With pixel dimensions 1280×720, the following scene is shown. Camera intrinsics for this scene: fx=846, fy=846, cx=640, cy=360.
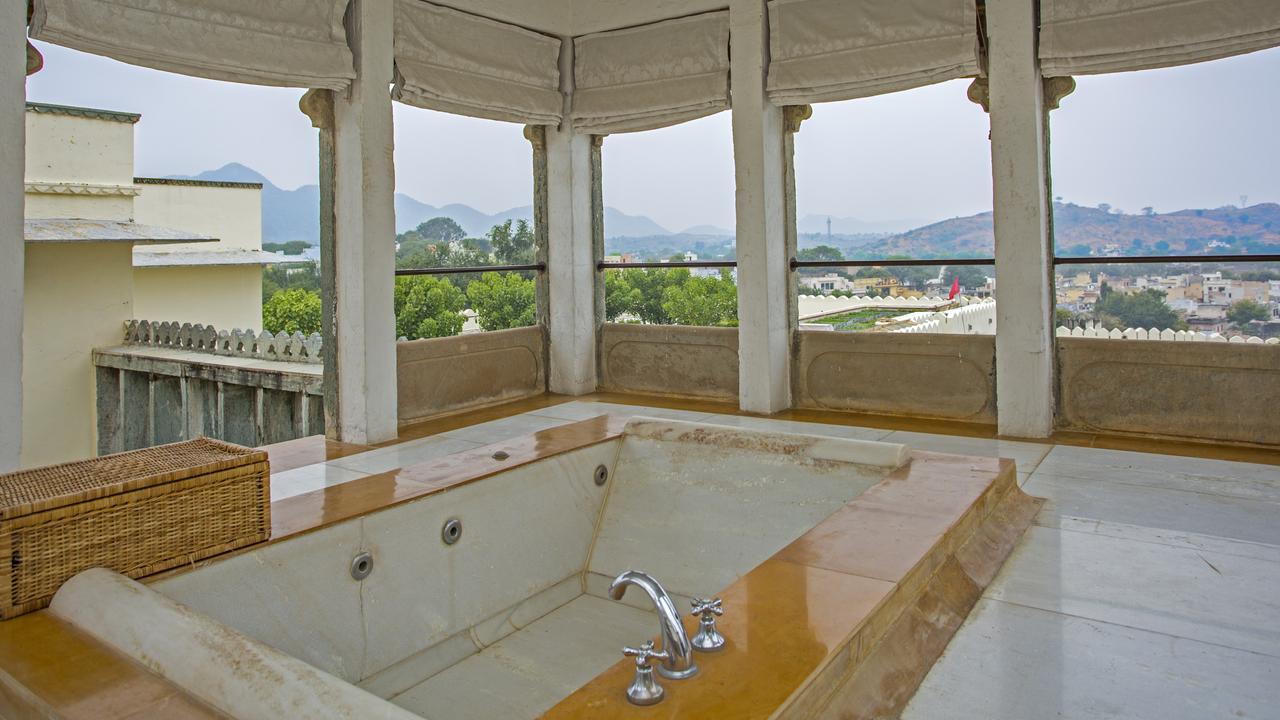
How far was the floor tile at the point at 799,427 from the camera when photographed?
17.3 ft

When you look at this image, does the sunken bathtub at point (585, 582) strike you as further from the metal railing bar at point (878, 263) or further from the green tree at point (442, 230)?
the green tree at point (442, 230)

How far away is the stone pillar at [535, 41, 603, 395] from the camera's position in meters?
6.95

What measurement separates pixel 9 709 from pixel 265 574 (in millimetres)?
948

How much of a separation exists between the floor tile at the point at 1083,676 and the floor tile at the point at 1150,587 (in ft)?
0.38

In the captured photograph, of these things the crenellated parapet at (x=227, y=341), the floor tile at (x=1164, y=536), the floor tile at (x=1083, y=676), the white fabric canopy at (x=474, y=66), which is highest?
the white fabric canopy at (x=474, y=66)

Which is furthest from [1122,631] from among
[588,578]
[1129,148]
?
[1129,148]

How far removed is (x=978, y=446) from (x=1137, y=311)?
1377 millimetres

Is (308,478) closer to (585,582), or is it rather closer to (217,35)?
(585,582)

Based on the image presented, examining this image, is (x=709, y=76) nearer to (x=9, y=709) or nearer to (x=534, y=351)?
(x=534, y=351)

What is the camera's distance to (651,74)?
6527mm

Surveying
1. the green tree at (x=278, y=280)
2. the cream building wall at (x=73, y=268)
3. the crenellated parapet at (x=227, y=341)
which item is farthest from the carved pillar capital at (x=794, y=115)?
the green tree at (x=278, y=280)

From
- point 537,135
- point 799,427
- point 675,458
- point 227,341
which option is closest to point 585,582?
point 675,458

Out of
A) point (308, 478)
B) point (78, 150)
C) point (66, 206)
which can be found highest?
point (78, 150)

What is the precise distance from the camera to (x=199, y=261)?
13.6 m
